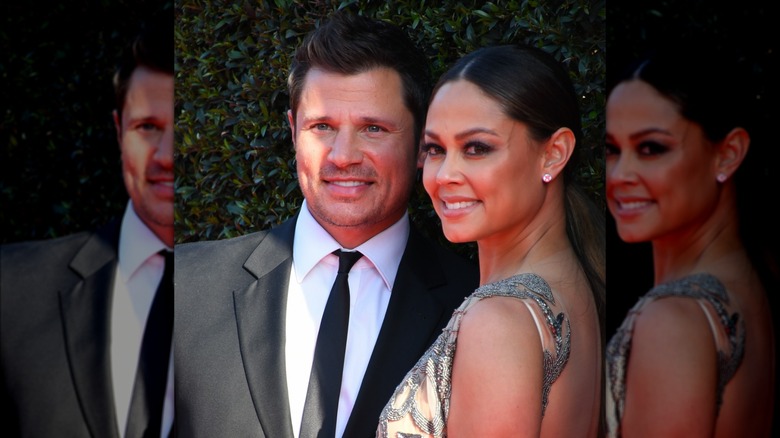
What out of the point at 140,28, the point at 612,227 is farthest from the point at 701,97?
the point at 140,28

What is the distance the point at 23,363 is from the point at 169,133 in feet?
3.36

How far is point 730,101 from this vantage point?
13.4ft

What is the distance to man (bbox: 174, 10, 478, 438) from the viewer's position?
372 cm

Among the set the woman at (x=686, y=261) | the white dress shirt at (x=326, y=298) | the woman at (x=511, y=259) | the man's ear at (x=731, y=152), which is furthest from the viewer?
the man's ear at (x=731, y=152)

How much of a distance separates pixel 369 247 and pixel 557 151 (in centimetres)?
82

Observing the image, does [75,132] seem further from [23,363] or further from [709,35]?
[709,35]

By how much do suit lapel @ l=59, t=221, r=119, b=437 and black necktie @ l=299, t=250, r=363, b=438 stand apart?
75cm

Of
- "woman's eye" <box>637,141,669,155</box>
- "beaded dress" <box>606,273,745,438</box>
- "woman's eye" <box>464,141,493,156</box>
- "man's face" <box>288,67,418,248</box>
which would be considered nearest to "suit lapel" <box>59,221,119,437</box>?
"man's face" <box>288,67,418,248</box>

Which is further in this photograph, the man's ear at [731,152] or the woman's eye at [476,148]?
the man's ear at [731,152]

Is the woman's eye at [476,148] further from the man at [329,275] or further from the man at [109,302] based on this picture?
the man at [109,302]

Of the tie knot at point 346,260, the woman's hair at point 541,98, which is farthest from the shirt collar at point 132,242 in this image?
the woman's hair at point 541,98

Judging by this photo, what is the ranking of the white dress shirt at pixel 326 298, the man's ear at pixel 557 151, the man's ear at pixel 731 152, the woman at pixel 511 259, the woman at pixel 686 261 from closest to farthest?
1. the woman at pixel 511 259
2. the man's ear at pixel 557 151
3. the white dress shirt at pixel 326 298
4. the woman at pixel 686 261
5. the man's ear at pixel 731 152

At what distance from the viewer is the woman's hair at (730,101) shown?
13.0ft

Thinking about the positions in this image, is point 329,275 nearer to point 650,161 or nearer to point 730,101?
point 650,161
